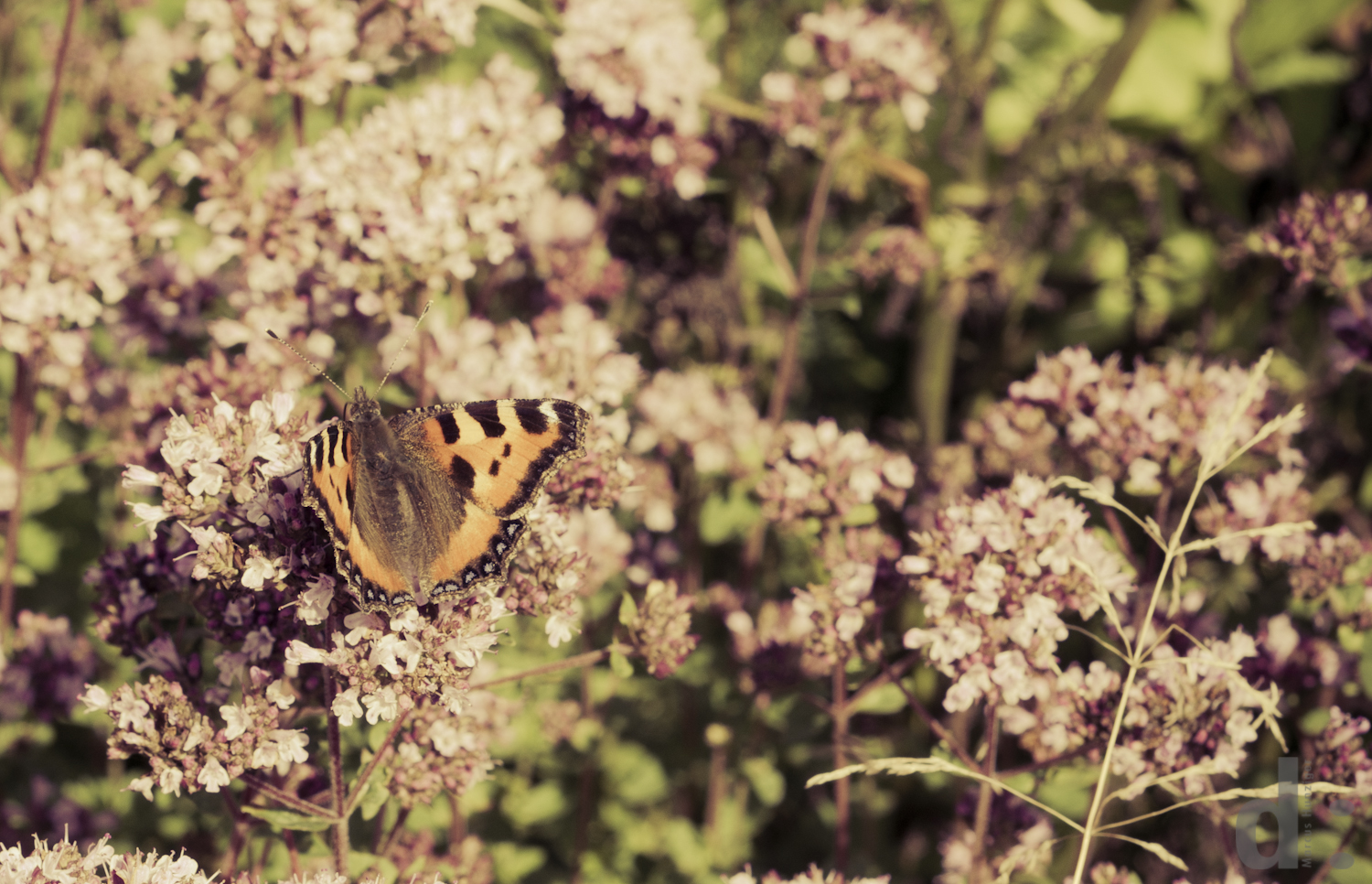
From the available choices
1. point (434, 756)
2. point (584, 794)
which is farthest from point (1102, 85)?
point (434, 756)

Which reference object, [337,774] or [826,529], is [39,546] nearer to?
[337,774]

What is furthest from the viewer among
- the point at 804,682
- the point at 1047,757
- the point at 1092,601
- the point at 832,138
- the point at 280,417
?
the point at 832,138

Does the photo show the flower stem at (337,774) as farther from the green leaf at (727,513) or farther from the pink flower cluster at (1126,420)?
the pink flower cluster at (1126,420)

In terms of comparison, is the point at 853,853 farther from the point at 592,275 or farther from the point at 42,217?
the point at 42,217

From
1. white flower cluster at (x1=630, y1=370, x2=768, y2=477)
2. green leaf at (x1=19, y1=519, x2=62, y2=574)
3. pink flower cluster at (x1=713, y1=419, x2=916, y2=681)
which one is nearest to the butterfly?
pink flower cluster at (x1=713, y1=419, x2=916, y2=681)

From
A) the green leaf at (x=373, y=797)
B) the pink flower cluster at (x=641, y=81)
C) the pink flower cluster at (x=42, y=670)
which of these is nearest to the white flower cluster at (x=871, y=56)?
the pink flower cluster at (x=641, y=81)

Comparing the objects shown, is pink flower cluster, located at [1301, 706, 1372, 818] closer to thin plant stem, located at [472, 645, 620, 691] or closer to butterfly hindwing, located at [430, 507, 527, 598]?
thin plant stem, located at [472, 645, 620, 691]

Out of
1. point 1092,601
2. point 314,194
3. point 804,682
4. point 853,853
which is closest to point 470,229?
point 314,194
